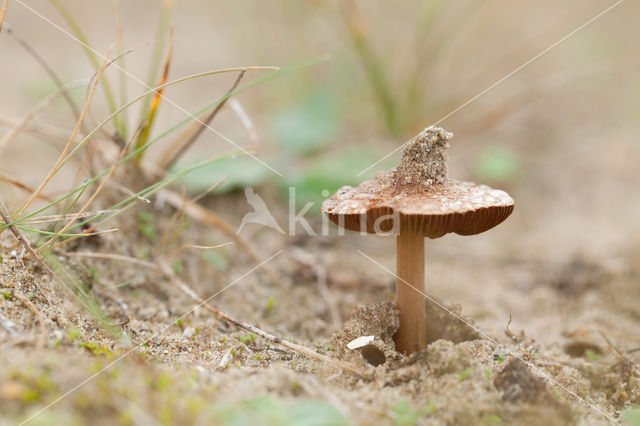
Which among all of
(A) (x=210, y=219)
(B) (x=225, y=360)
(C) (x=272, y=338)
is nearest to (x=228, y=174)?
(A) (x=210, y=219)

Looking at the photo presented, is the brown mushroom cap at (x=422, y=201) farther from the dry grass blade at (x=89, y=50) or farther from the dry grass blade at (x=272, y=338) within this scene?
the dry grass blade at (x=89, y=50)

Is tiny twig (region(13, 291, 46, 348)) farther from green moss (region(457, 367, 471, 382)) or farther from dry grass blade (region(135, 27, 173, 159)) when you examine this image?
green moss (region(457, 367, 471, 382))

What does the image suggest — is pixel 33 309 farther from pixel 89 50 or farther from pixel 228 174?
pixel 228 174

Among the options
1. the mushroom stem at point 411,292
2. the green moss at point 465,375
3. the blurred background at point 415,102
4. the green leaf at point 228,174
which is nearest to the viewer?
the green moss at point 465,375

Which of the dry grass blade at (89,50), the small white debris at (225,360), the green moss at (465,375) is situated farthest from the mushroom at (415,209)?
the dry grass blade at (89,50)

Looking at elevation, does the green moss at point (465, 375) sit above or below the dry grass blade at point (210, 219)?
below

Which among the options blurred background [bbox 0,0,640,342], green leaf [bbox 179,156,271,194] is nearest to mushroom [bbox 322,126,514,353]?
blurred background [bbox 0,0,640,342]

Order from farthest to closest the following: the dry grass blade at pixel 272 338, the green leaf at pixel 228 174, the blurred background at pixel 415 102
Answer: the blurred background at pixel 415 102
the green leaf at pixel 228 174
the dry grass blade at pixel 272 338

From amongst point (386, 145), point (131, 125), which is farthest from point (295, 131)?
point (131, 125)
